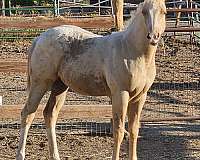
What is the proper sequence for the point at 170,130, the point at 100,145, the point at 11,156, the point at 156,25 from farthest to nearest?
1. the point at 170,130
2. the point at 100,145
3. the point at 11,156
4. the point at 156,25

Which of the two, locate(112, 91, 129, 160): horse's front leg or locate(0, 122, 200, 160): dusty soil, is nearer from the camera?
locate(112, 91, 129, 160): horse's front leg

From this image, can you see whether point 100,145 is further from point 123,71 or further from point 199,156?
point 123,71

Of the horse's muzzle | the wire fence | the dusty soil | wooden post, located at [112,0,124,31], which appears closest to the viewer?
the horse's muzzle

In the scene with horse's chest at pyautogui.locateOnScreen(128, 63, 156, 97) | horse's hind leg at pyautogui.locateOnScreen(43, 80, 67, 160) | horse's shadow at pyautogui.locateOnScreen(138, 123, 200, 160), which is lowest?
horse's shadow at pyautogui.locateOnScreen(138, 123, 200, 160)

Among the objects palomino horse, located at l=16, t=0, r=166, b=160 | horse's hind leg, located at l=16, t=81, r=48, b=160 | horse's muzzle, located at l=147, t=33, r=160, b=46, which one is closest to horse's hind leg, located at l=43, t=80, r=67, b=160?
palomino horse, located at l=16, t=0, r=166, b=160

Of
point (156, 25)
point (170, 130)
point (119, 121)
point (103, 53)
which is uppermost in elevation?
point (156, 25)

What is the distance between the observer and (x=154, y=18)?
12.9 ft

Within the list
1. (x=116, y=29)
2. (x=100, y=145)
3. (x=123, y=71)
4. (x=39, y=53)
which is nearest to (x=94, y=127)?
(x=100, y=145)

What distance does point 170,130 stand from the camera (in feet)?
20.4

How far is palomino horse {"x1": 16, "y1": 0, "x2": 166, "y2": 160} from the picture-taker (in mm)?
4180

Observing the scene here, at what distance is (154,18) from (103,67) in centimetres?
67

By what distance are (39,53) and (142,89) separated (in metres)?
1.07

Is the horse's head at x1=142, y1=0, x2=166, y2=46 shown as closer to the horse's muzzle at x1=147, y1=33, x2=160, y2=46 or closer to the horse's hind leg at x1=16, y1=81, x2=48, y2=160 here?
the horse's muzzle at x1=147, y1=33, x2=160, y2=46

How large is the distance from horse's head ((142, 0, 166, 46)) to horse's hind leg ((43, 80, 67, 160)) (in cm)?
128
